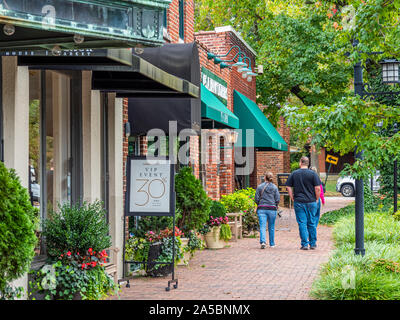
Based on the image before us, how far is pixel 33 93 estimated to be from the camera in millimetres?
7633

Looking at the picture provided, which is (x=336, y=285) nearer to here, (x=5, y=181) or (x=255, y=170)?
(x=5, y=181)

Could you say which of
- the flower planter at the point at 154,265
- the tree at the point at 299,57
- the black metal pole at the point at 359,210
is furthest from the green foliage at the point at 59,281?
the tree at the point at 299,57

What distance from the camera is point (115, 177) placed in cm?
959

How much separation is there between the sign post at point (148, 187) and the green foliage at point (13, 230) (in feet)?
12.7

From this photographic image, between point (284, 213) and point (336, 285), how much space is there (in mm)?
17919

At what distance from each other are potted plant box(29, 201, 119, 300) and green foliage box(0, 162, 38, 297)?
148 cm

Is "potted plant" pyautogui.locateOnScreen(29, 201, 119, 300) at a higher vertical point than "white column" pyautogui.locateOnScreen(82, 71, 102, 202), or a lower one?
lower

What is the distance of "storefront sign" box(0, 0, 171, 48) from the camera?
4.34 m

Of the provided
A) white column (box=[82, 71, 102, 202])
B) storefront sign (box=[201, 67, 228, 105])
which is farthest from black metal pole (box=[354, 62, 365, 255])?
storefront sign (box=[201, 67, 228, 105])

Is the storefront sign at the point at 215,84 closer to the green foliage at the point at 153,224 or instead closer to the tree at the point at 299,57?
the tree at the point at 299,57

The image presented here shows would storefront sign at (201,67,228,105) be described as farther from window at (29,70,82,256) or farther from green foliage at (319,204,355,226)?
window at (29,70,82,256)

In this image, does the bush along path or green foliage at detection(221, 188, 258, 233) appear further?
green foliage at detection(221, 188, 258, 233)

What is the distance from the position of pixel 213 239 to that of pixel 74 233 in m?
6.85
